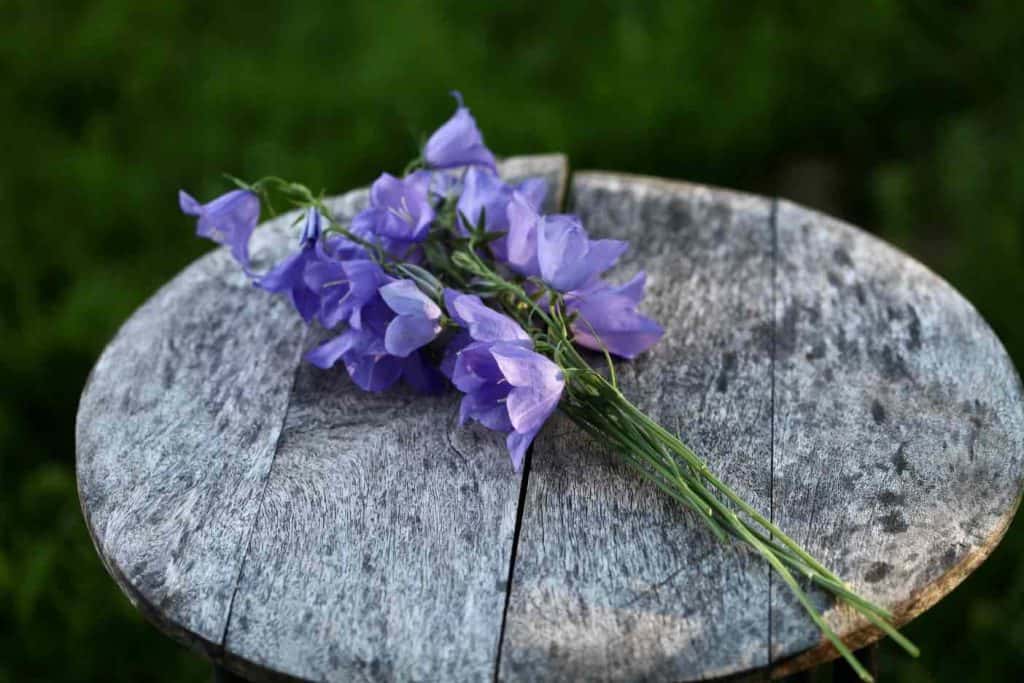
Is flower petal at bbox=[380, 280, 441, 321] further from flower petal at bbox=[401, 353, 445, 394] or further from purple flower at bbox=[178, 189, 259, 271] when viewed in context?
purple flower at bbox=[178, 189, 259, 271]

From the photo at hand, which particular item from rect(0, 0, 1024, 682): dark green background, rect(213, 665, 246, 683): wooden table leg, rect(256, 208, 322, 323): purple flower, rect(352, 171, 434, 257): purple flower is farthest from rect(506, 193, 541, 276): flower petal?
rect(0, 0, 1024, 682): dark green background

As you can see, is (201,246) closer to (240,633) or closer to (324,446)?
(324,446)

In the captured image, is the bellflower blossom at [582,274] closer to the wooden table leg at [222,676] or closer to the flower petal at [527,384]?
the flower petal at [527,384]

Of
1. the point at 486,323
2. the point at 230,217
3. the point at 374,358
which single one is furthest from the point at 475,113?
the point at 486,323

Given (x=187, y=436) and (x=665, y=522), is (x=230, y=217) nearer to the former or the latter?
(x=187, y=436)

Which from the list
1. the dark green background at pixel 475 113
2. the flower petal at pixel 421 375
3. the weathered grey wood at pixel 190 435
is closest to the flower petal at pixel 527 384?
the weathered grey wood at pixel 190 435
